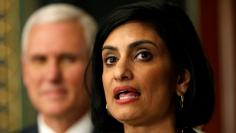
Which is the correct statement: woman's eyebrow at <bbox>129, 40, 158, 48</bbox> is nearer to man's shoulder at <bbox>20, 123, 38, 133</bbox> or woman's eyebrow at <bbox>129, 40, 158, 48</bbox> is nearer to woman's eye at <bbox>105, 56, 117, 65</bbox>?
woman's eye at <bbox>105, 56, 117, 65</bbox>

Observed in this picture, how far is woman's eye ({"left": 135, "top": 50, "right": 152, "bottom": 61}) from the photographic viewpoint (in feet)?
4.64

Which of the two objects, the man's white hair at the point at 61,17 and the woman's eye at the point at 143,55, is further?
the man's white hair at the point at 61,17

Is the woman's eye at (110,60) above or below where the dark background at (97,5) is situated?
below

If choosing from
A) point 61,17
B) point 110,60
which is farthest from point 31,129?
point 110,60

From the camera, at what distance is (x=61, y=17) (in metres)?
2.16

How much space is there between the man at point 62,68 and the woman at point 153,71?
2.11 ft

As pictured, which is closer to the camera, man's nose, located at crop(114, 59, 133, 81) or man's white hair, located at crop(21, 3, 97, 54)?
man's nose, located at crop(114, 59, 133, 81)

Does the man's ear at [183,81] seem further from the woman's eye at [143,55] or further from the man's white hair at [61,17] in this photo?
the man's white hair at [61,17]

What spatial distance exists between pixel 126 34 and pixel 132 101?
172 millimetres

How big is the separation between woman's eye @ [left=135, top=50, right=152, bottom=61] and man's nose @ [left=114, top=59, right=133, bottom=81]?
3 centimetres

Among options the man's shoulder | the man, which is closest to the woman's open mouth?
the man

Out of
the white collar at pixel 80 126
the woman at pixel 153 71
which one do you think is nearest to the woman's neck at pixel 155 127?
the woman at pixel 153 71

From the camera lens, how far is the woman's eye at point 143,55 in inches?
55.7

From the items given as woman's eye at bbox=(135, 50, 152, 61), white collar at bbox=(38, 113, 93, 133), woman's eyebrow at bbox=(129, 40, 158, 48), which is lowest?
white collar at bbox=(38, 113, 93, 133)
